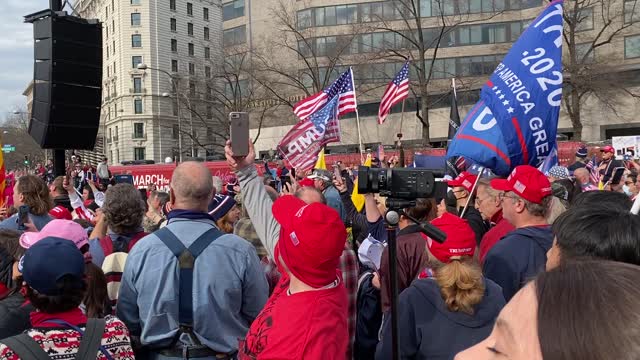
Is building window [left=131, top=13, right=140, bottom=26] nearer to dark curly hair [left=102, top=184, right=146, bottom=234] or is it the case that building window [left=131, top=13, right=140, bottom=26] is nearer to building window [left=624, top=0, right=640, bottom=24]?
building window [left=624, top=0, right=640, bottom=24]

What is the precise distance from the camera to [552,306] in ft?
3.21

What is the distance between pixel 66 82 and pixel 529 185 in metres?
5.69

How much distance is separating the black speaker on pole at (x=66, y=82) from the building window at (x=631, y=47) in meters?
47.0

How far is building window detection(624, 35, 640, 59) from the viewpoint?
4462cm

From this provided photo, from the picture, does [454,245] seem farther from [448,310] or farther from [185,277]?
[185,277]

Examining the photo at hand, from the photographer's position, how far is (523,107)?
5219 millimetres

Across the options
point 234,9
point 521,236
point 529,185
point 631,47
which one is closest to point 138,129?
point 234,9

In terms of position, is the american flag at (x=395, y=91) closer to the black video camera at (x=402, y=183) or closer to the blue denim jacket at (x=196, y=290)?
the blue denim jacket at (x=196, y=290)

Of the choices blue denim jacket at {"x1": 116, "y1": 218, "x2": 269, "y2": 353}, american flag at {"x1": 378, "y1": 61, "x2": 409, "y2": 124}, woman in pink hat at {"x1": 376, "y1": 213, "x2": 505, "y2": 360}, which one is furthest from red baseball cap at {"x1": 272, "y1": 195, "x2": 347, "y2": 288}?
american flag at {"x1": 378, "y1": 61, "x2": 409, "y2": 124}

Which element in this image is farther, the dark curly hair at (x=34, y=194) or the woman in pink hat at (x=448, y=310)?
the dark curly hair at (x=34, y=194)

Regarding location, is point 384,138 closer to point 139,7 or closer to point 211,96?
point 211,96

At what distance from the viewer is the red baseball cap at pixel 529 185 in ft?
13.9

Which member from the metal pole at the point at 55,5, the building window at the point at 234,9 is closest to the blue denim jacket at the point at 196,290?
the metal pole at the point at 55,5

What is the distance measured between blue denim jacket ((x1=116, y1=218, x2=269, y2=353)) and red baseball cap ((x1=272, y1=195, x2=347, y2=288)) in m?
0.75
